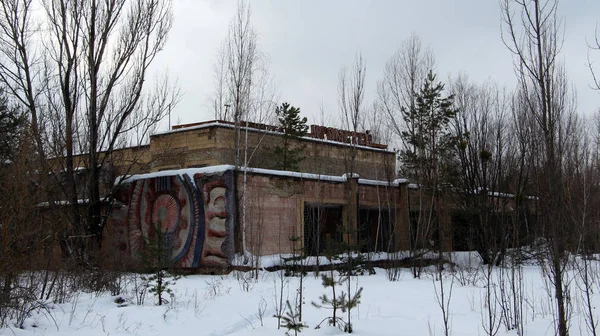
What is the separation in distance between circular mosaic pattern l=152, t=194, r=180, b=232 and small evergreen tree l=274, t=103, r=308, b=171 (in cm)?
697

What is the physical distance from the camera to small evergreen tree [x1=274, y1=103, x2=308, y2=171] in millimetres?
24227

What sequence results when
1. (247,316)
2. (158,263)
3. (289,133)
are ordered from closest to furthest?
(247,316)
(158,263)
(289,133)

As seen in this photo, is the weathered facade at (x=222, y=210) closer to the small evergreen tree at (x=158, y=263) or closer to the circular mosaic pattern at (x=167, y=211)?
the circular mosaic pattern at (x=167, y=211)

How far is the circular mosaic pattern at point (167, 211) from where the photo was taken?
18031mm

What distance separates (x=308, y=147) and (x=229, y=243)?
10.6 metres

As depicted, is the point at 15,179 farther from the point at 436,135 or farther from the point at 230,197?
the point at 436,135

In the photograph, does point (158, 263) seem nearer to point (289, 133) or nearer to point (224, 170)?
point (224, 170)

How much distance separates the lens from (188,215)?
58.1 feet

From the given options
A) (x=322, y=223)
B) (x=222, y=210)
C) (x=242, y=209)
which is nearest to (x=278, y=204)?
(x=242, y=209)

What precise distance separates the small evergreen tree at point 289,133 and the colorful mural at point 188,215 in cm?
689

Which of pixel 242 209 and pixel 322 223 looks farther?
pixel 322 223

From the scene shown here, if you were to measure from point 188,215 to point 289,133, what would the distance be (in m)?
8.11

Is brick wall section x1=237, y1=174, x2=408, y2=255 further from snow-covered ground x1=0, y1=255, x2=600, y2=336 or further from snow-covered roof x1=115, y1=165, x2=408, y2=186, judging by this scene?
snow-covered ground x1=0, y1=255, x2=600, y2=336

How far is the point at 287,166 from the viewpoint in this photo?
2423cm
